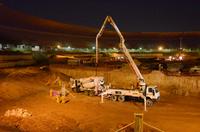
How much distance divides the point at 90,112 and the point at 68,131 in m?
5.42

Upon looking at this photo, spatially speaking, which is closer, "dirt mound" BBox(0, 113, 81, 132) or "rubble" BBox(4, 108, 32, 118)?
"dirt mound" BBox(0, 113, 81, 132)

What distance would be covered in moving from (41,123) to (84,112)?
4.73m

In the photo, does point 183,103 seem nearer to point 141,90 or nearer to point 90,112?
point 141,90

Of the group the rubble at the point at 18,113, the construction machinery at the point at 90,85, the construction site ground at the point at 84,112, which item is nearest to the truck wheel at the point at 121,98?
the construction site ground at the point at 84,112

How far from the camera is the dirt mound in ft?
71.2

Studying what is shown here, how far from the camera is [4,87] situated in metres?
35.0

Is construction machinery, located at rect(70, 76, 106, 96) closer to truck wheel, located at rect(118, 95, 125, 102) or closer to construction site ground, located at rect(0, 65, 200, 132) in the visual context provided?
construction site ground, located at rect(0, 65, 200, 132)

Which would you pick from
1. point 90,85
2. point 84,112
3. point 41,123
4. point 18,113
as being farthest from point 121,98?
point 18,113

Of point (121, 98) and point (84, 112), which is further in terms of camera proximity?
point (121, 98)

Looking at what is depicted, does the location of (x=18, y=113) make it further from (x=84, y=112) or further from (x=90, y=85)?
(x=90, y=85)

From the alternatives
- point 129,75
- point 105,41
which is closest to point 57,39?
point 105,41

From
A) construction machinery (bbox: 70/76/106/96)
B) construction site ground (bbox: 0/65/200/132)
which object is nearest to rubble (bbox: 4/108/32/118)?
construction site ground (bbox: 0/65/200/132)

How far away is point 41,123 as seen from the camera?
2280 centimetres

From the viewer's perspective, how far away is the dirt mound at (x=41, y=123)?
71.2 feet
